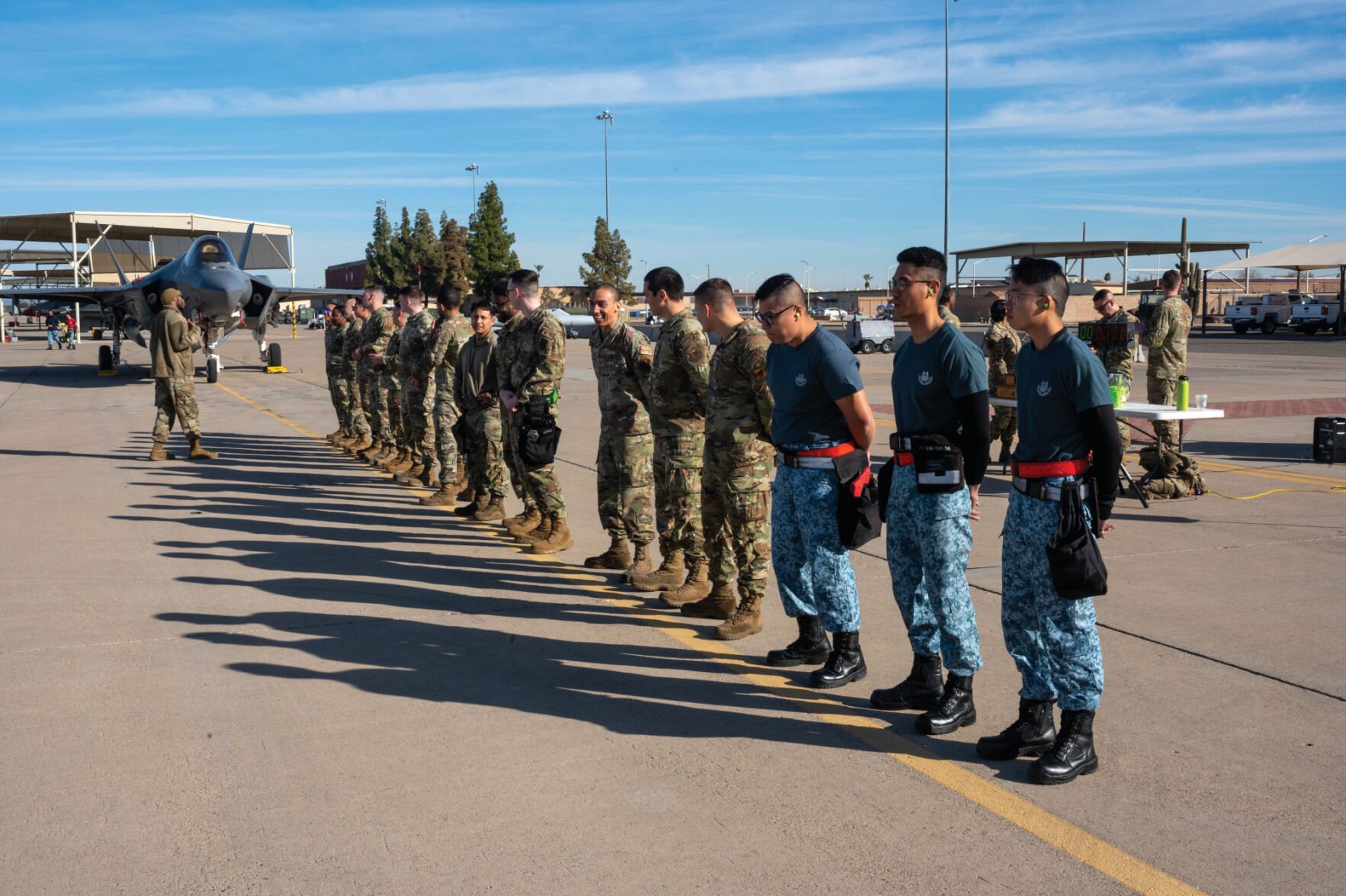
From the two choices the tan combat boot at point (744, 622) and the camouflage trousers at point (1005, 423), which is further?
the camouflage trousers at point (1005, 423)

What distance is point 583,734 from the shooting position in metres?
4.54

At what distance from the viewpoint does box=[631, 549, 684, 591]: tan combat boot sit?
6.87 meters

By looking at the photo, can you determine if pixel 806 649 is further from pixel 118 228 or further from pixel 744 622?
pixel 118 228

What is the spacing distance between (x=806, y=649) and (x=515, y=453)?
11.8ft

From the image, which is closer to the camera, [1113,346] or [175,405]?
[1113,346]

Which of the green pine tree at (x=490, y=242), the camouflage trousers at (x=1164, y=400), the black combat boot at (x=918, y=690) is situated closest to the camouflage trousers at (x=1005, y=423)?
the camouflage trousers at (x=1164, y=400)

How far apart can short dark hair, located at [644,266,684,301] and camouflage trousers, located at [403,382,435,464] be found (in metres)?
4.87

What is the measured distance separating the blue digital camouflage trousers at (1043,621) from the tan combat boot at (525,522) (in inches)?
195

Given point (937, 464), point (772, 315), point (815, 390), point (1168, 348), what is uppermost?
point (772, 315)

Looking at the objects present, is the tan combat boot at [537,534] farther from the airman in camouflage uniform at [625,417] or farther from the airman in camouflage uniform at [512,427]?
the airman in camouflage uniform at [625,417]

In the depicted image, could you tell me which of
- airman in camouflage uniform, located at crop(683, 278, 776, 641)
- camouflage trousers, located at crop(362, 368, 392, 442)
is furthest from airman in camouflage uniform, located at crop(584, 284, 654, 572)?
camouflage trousers, located at crop(362, 368, 392, 442)

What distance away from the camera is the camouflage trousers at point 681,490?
6.38 m

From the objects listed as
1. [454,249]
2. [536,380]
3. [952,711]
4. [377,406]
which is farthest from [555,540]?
[454,249]

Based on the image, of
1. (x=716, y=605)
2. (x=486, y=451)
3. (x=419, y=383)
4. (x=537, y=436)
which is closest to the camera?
(x=716, y=605)
